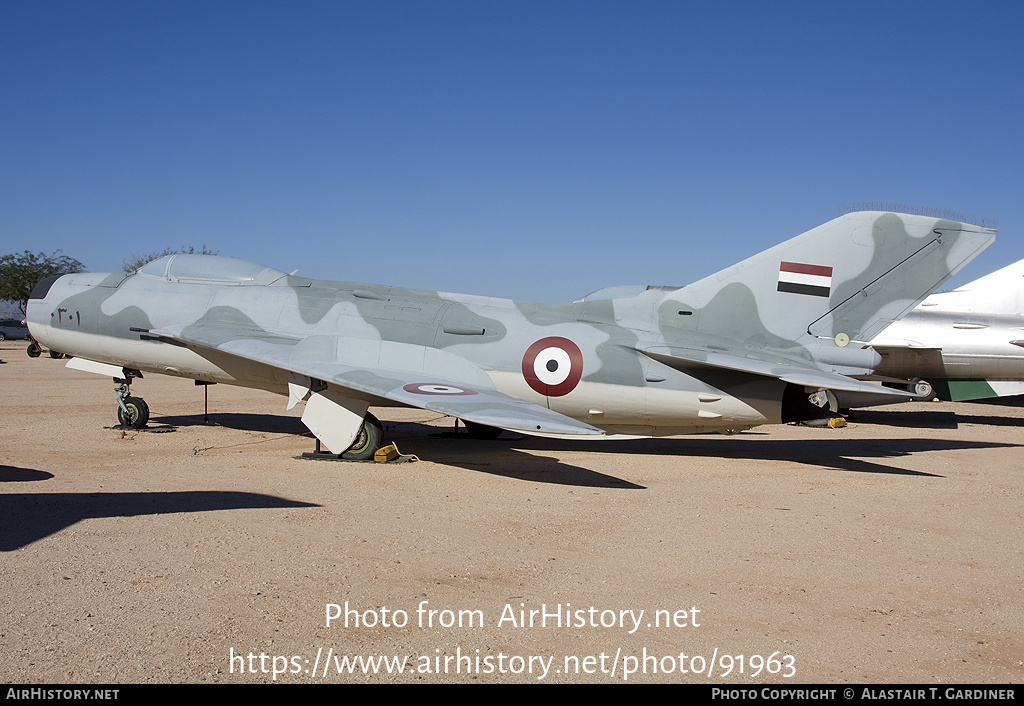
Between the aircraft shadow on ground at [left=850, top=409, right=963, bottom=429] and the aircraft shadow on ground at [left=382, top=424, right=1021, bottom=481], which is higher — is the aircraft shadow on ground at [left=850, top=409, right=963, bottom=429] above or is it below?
above

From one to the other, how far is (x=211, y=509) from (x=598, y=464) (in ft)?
20.3

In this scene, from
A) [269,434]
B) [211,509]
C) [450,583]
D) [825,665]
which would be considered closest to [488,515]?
[450,583]

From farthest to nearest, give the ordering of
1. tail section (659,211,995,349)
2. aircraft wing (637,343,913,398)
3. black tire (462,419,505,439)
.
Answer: black tire (462,419,505,439), tail section (659,211,995,349), aircraft wing (637,343,913,398)

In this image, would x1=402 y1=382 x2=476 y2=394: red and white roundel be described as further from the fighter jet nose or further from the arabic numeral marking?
the fighter jet nose

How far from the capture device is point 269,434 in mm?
14242

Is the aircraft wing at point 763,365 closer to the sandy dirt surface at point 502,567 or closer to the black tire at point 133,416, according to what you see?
the sandy dirt surface at point 502,567

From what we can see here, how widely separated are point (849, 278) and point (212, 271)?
36.1ft

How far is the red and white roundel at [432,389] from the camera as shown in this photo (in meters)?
10.4

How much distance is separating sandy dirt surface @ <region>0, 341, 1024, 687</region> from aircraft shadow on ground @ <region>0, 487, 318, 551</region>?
0.04 meters

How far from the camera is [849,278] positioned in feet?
38.3

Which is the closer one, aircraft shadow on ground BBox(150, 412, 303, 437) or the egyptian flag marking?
the egyptian flag marking

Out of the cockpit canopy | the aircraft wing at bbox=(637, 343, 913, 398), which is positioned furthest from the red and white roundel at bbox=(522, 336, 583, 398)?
the cockpit canopy

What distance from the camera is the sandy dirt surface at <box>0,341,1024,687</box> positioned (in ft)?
15.2

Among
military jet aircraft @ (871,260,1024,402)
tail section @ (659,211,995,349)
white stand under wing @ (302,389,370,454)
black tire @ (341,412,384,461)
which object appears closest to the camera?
white stand under wing @ (302,389,370,454)
